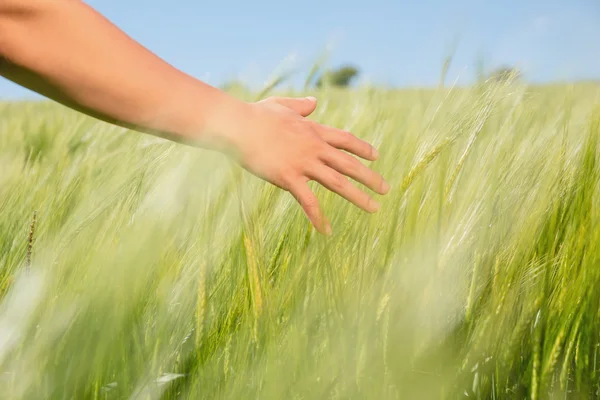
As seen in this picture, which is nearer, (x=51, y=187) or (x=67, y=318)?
(x=67, y=318)

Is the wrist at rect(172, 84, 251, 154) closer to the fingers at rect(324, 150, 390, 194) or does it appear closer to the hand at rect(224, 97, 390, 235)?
the hand at rect(224, 97, 390, 235)

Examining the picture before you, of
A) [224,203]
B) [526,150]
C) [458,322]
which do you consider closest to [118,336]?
[224,203]

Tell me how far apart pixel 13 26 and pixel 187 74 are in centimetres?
15

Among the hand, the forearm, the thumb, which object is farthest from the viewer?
the thumb

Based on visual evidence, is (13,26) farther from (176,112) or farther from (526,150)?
(526,150)

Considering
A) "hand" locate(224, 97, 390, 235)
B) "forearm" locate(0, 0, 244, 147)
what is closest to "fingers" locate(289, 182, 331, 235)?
"hand" locate(224, 97, 390, 235)

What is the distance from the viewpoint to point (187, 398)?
520 mm

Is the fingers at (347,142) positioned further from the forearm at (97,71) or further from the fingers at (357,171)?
the forearm at (97,71)

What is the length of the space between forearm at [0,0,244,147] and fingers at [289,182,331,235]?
11cm

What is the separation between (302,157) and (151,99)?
174mm

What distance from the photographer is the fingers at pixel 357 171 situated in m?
0.68

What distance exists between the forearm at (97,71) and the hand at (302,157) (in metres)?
0.06

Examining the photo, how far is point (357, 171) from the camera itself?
681 mm

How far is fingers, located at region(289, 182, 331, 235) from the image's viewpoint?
604 millimetres
